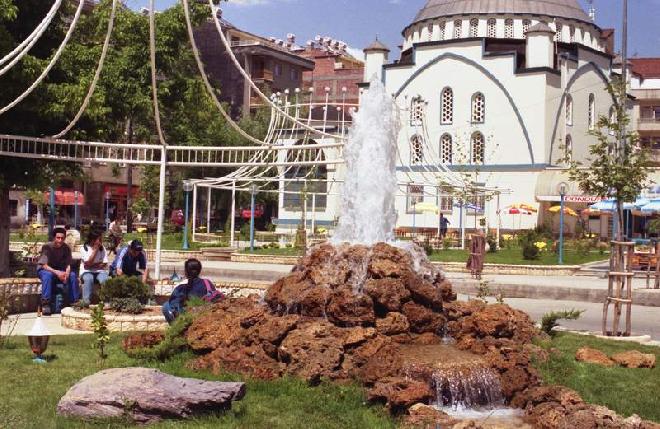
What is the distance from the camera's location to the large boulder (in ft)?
21.4

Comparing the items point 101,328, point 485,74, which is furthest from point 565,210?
point 101,328

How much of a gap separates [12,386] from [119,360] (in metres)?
1.43

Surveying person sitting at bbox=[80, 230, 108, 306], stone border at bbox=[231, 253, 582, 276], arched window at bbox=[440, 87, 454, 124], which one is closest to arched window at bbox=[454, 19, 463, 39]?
arched window at bbox=[440, 87, 454, 124]

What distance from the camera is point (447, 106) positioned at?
53250 millimetres

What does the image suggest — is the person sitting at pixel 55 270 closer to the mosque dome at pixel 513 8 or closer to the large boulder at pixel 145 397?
the large boulder at pixel 145 397

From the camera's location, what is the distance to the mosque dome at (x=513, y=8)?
55469 mm

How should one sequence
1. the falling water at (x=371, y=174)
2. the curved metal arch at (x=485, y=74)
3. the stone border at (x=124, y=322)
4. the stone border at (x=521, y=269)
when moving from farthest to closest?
the curved metal arch at (x=485, y=74), the stone border at (x=521, y=269), the falling water at (x=371, y=174), the stone border at (x=124, y=322)

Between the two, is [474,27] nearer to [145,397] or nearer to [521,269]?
[521,269]

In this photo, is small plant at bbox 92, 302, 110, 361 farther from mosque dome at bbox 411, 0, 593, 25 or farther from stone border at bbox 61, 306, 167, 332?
mosque dome at bbox 411, 0, 593, 25

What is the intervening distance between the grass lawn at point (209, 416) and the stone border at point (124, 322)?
2.23 meters

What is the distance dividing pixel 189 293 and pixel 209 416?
4.38 m

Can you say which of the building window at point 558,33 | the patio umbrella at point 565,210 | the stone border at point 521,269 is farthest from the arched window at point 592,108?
the stone border at point 521,269

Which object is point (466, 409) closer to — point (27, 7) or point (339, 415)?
point (339, 415)

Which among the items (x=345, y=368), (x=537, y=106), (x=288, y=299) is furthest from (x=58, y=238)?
(x=537, y=106)
